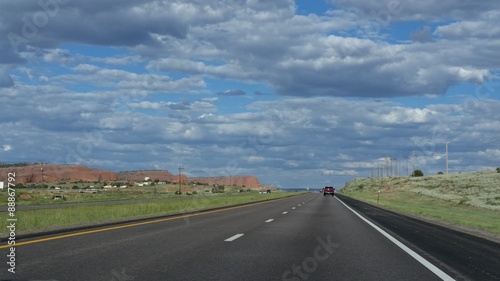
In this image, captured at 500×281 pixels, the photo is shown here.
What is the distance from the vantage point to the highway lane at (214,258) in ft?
33.9

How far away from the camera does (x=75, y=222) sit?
2367cm

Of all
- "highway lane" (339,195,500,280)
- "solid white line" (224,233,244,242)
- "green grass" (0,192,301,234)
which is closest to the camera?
"highway lane" (339,195,500,280)

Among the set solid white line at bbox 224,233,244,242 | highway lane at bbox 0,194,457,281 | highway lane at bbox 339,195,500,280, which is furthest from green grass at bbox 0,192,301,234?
highway lane at bbox 339,195,500,280

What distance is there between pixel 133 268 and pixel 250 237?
7.31 metres

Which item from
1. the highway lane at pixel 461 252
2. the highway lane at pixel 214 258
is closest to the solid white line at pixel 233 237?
the highway lane at pixel 214 258

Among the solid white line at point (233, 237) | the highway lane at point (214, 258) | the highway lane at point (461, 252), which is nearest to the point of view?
the highway lane at point (214, 258)

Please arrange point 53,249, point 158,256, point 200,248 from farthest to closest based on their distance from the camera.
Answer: point 200,248, point 53,249, point 158,256

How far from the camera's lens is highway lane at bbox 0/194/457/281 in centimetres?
1032

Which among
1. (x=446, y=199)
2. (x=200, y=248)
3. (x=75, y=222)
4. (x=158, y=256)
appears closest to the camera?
(x=158, y=256)

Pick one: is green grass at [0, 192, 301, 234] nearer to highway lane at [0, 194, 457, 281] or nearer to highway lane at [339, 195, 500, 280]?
highway lane at [0, 194, 457, 281]

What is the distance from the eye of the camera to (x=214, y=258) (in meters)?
12.6

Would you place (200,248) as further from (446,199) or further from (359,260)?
(446,199)

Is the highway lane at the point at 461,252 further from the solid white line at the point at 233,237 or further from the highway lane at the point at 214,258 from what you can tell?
the solid white line at the point at 233,237

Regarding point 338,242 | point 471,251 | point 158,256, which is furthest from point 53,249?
point 471,251
